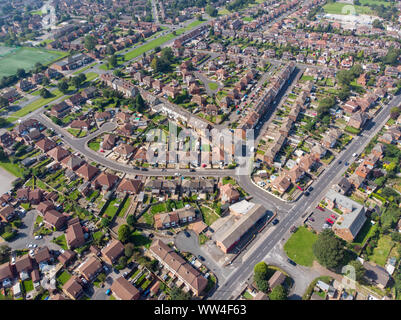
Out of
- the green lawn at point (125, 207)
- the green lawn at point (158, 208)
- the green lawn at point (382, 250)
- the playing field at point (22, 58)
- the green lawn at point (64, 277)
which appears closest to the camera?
the green lawn at point (64, 277)

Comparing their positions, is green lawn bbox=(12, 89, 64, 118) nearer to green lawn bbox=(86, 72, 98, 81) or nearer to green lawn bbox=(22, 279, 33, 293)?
green lawn bbox=(86, 72, 98, 81)

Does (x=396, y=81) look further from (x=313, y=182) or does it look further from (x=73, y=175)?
(x=73, y=175)

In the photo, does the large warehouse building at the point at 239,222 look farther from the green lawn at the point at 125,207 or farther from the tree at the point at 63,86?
the tree at the point at 63,86

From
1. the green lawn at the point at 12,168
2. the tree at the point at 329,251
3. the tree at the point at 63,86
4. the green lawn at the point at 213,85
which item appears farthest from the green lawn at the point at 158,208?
the tree at the point at 63,86

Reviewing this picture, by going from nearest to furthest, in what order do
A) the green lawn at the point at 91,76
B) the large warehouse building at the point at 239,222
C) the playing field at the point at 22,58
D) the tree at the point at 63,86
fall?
1. the large warehouse building at the point at 239,222
2. the tree at the point at 63,86
3. the green lawn at the point at 91,76
4. the playing field at the point at 22,58

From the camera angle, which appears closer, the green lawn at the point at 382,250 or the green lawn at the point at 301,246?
the green lawn at the point at 382,250

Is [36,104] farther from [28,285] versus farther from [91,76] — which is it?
[28,285]
